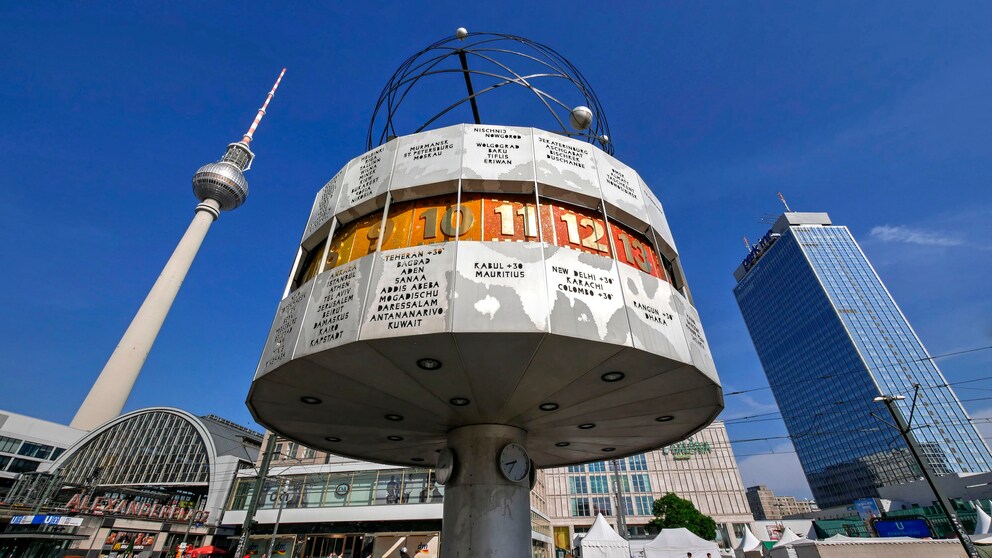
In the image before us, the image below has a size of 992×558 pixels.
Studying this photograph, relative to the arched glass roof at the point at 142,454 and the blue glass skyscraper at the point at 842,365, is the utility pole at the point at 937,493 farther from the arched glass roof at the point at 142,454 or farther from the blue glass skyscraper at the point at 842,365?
the blue glass skyscraper at the point at 842,365

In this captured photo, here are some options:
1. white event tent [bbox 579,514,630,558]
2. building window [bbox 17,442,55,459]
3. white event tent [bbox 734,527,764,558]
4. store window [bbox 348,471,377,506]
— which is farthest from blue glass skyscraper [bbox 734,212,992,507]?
building window [bbox 17,442,55,459]

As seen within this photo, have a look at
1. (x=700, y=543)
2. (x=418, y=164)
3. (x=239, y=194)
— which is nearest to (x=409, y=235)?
(x=418, y=164)

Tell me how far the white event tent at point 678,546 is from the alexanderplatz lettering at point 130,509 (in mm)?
40385

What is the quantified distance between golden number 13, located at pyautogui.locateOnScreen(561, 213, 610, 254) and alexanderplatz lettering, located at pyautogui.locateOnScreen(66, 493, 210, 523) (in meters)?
44.4

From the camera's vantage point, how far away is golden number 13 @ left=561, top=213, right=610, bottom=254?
8.52 m

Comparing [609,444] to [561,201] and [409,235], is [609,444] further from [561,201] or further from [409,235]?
[409,235]

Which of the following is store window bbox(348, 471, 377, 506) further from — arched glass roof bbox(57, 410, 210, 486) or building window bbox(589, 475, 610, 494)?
building window bbox(589, 475, 610, 494)

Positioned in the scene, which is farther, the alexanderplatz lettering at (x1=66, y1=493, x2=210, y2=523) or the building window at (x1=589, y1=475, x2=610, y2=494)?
the building window at (x1=589, y1=475, x2=610, y2=494)

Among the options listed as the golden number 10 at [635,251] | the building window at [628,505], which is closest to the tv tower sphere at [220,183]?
the golden number 10 at [635,251]

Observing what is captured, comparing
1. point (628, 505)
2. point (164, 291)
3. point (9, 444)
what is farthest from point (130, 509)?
point (628, 505)

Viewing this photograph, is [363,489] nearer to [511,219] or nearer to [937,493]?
[511,219]

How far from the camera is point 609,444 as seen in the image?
12.3 metres

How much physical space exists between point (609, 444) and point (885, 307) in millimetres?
162366

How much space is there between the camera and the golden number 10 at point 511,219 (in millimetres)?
8234
